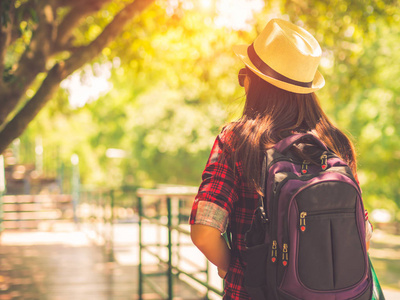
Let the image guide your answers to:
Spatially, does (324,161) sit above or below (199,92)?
below

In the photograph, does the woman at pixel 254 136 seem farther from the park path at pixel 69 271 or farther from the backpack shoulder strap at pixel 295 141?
the park path at pixel 69 271

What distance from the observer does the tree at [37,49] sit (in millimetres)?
3695

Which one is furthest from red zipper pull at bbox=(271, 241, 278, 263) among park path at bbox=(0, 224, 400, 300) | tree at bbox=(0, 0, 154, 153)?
tree at bbox=(0, 0, 154, 153)

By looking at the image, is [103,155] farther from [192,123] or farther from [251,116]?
[251,116]

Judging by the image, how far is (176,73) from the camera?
1204cm

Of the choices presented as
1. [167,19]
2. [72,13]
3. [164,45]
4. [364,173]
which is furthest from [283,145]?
[364,173]

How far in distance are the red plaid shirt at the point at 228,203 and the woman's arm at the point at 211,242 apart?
20mm

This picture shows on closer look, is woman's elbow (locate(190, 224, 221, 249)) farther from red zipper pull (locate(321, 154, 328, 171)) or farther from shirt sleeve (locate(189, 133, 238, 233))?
red zipper pull (locate(321, 154, 328, 171))

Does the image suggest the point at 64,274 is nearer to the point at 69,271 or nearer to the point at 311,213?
the point at 69,271

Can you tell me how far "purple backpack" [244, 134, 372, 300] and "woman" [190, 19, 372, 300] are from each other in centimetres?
10

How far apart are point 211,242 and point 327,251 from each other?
1.17 feet

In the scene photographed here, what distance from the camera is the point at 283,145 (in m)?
1.49

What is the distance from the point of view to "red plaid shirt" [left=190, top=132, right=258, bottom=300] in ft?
5.00

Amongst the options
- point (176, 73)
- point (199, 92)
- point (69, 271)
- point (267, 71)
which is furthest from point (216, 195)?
point (199, 92)
